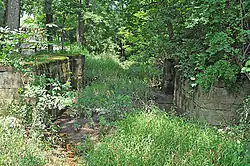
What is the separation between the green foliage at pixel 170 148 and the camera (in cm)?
274

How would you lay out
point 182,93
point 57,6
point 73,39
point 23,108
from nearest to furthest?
point 23,108, point 182,93, point 57,6, point 73,39

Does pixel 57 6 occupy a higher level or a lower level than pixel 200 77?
higher

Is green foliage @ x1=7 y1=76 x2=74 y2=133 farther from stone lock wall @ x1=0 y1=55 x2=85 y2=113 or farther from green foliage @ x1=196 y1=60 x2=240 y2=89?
green foliage @ x1=196 y1=60 x2=240 y2=89

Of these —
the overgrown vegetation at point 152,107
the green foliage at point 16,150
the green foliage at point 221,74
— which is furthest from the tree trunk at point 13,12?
the green foliage at point 221,74

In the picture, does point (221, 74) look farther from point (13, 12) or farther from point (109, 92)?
point (13, 12)

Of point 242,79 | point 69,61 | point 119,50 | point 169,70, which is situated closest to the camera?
point 242,79

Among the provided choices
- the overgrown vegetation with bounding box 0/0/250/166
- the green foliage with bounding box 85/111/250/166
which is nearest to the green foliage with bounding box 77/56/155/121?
the overgrown vegetation with bounding box 0/0/250/166

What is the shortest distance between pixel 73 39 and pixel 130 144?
16283 millimetres

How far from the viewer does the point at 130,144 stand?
320 cm

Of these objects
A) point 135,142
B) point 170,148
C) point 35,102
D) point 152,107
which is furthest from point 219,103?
point 35,102

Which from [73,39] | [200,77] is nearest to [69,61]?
[200,77]

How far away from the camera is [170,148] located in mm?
3148

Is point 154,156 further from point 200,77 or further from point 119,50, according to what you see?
point 119,50

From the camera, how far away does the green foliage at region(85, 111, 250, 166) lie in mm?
2738
